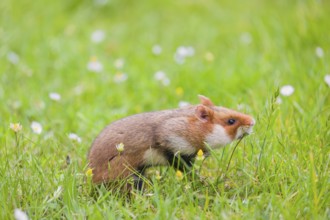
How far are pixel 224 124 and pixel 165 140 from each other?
421 millimetres

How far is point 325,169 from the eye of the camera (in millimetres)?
3791

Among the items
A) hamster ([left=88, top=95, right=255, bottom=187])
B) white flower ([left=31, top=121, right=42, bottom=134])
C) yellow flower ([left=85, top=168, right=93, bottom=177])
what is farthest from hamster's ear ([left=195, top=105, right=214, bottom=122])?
white flower ([left=31, top=121, right=42, bottom=134])

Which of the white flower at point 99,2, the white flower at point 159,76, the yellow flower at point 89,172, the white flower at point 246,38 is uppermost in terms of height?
the white flower at point 99,2

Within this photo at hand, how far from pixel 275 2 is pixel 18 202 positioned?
6.42 meters

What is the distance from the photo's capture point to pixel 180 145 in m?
4.06

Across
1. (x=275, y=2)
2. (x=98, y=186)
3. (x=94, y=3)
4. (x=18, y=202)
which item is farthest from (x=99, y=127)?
(x=275, y=2)

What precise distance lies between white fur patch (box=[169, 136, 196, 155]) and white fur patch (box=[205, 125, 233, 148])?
0.13m

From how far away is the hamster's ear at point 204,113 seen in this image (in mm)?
4082

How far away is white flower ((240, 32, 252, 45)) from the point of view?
7.49m

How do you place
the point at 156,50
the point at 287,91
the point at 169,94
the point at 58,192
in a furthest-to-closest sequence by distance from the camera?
the point at 156,50
the point at 169,94
the point at 287,91
the point at 58,192

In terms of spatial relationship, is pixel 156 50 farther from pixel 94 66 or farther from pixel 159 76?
pixel 159 76

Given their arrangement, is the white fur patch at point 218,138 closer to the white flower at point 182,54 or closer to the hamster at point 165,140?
the hamster at point 165,140

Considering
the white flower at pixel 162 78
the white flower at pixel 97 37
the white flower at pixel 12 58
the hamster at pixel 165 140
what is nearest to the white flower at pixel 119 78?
the white flower at pixel 162 78

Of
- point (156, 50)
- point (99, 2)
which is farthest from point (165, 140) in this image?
point (99, 2)
